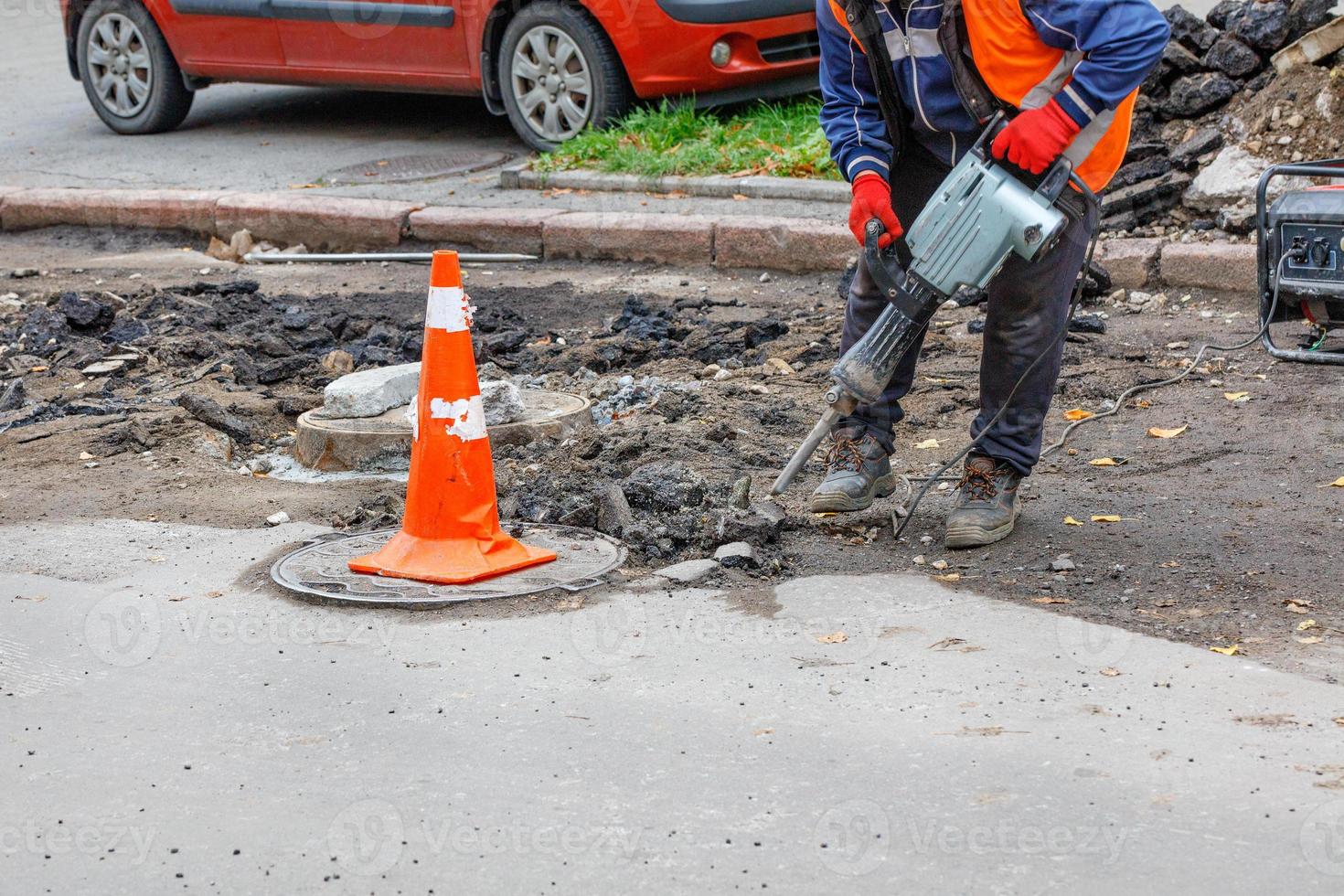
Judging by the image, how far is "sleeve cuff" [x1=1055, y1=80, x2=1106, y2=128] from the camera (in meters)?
3.75

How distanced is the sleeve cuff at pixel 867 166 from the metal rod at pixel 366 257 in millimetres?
3980

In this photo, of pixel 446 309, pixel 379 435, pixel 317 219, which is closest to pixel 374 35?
pixel 317 219

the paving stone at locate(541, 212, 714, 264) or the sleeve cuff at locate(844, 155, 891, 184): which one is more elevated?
the sleeve cuff at locate(844, 155, 891, 184)

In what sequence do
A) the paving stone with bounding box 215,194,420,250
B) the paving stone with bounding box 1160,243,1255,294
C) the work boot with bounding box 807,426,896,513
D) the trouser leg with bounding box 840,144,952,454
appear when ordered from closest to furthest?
the trouser leg with bounding box 840,144,952,454
the work boot with bounding box 807,426,896,513
the paving stone with bounding box 1160,243,1255,294
the paving stone with bounding box 215,194,420,250

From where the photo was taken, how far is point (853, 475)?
4.48m

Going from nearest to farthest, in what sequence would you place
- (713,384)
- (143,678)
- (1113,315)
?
(143,678)
(713,384)
(1113,315)

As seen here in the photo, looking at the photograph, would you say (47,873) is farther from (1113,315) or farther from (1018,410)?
(1113,315)

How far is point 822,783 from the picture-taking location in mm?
2918

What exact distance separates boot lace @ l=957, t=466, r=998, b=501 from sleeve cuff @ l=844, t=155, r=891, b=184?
86 centimetres

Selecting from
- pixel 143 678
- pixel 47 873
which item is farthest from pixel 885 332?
pixel 47 873

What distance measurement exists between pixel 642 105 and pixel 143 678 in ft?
21.5

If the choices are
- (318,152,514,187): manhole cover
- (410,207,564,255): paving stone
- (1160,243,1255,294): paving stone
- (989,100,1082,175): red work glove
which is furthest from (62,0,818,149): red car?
(989,100,1082,175): red work glove

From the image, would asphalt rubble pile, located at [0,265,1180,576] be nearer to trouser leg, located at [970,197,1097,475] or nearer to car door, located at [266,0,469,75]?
trouser leg, located at [970,197,1097,475]

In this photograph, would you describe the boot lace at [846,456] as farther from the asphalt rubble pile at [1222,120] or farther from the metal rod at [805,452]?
the asphalt rubble pile at [1222,120]
